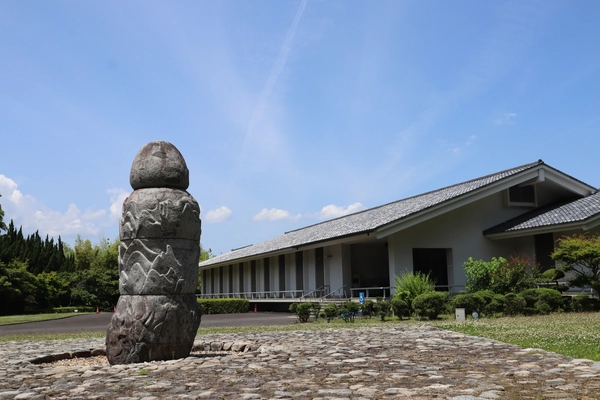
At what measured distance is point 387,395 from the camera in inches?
231

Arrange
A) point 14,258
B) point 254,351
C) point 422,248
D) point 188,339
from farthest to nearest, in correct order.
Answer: point 14,258, point 422,248, point 254,351, point 188,339

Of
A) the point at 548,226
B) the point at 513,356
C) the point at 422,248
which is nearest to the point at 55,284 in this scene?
the point at 422,248

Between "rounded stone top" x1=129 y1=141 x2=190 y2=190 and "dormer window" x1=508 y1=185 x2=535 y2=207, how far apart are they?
68.5 feet

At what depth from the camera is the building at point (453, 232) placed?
2336 centimetres

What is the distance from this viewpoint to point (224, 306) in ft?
103

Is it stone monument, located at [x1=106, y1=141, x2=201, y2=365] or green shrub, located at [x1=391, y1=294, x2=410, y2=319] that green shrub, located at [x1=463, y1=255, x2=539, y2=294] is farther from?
stone monument, located at [x1=106, y1=141, x2=201, y2=365]

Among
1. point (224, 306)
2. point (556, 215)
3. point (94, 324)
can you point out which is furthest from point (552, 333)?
point (224, 306)

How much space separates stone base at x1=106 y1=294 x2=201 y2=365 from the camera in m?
8.88

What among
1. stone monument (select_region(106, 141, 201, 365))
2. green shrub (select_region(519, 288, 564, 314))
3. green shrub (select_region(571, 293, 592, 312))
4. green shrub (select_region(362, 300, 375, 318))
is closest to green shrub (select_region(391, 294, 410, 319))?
green shrub (select_region(362, 300, 375, 318))

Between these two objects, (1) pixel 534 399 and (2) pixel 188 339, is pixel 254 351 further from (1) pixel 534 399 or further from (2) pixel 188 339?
(1) pixel 534 399

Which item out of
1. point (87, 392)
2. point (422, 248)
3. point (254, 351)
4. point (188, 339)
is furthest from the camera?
point (422, 248)

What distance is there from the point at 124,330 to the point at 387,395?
474 centimetres

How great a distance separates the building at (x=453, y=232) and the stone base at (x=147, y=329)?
13786 mm

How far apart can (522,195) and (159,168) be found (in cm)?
2194
